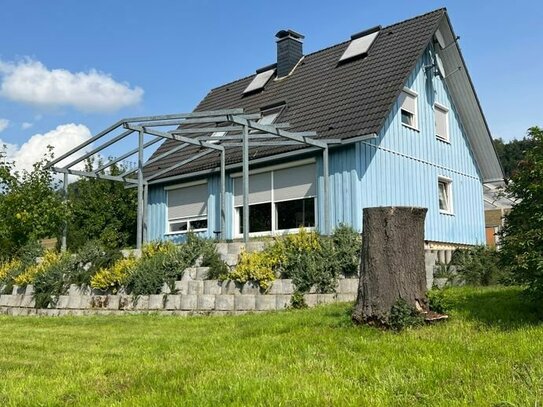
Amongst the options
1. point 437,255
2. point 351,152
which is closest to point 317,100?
point 351,152

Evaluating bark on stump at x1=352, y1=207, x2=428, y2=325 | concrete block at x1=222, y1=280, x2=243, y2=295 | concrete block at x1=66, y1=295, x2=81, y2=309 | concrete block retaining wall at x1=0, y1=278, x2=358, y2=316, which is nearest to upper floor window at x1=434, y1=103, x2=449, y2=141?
concrete block retaining wall at x1=0, y1=278, x2=358, y2=316

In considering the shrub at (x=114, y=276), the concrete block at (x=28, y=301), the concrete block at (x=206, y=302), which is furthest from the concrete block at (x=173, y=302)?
the concrete block at (x=28, y=301)

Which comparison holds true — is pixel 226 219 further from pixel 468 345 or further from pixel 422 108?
pixel 468 345

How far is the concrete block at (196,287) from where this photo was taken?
10758mm

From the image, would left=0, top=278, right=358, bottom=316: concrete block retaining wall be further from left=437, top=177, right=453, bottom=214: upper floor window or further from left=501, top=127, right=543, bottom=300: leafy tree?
left=437, top=177, right=453, bottom=214: upper floor window

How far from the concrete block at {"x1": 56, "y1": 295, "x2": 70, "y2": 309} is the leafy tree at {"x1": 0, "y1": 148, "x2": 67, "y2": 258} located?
401 cm

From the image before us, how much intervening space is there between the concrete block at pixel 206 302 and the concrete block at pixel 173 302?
468 mm

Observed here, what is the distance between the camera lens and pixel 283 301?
32.3 feet

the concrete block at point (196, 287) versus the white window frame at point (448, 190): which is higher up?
the white window frame at point (448, 190)

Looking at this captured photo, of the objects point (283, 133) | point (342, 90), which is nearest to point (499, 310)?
point (283, 133)

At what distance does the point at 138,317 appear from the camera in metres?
10.2

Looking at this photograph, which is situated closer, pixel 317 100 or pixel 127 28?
pixel 127 28

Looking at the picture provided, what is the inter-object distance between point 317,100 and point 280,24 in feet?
18.1

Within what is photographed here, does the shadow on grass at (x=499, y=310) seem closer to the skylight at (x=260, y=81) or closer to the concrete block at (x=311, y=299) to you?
the concrete block at (x=311, y=299)
